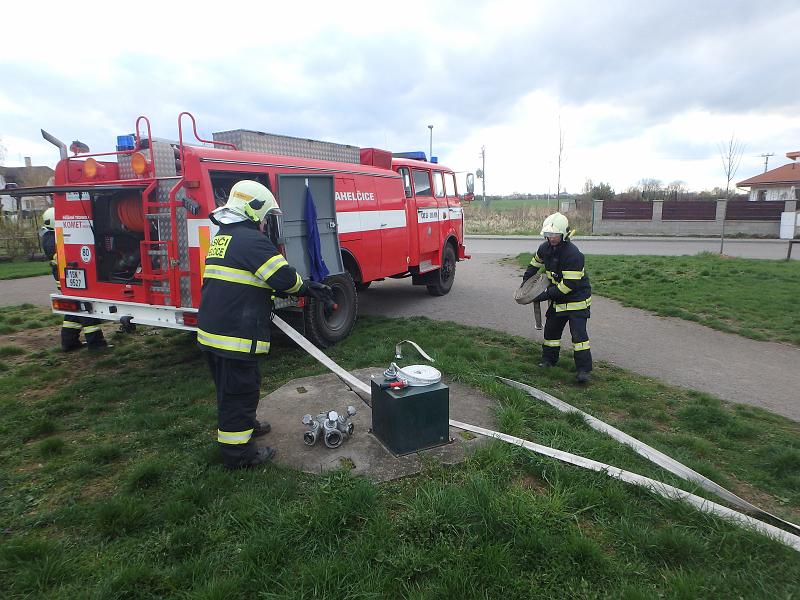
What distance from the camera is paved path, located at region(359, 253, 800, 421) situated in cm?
532

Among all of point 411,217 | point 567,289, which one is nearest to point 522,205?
point 411,217

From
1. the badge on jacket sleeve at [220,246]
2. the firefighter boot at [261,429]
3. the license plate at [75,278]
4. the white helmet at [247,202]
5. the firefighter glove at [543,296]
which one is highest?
the white helmet at [247,202]

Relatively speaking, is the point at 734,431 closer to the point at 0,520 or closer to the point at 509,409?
the point at 509,409

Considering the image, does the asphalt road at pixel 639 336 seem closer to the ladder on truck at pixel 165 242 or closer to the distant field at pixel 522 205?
the ladder on truck at pixel 165 242

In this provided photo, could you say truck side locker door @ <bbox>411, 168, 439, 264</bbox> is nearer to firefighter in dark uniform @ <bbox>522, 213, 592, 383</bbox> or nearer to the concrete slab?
firefighter in dark uniform @ <bbox>522, 213, 592, 383</bbox>

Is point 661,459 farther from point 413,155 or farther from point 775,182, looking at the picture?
point 775,182

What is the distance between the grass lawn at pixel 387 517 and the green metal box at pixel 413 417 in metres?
0.24

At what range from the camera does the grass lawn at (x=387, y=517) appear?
2.38 meters

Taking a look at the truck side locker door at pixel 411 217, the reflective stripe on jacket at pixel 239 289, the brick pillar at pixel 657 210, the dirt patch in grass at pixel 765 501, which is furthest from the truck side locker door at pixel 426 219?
the brick pillar at pixel 657 210

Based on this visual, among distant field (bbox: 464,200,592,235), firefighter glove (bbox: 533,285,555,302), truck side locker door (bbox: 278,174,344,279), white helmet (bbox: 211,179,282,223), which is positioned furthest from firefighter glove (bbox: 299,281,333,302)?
distant field (bbox: 464,200,592,235)

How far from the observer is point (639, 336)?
23.6 feet

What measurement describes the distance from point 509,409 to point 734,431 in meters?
1.85

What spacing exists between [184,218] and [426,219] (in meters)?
5.17

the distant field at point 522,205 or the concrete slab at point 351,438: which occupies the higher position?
the distant field at point 522,205
